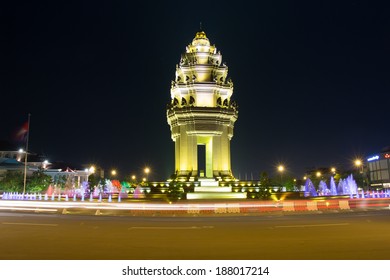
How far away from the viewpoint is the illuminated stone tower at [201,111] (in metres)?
47.6

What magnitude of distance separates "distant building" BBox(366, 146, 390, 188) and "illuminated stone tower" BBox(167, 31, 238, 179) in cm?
7396

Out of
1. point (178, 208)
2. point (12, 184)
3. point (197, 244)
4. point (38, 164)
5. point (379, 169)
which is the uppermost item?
point (38, 164)

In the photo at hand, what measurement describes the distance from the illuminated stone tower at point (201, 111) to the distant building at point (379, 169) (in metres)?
74.0

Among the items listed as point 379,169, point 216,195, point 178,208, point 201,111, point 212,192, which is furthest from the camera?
point 379,169

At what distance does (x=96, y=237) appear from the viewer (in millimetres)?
13031

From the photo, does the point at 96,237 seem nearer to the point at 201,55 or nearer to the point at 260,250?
the point at 260,250

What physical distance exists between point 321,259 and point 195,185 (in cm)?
3487

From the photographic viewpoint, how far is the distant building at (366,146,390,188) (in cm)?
10569

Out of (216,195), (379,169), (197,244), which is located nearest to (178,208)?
(197,244)

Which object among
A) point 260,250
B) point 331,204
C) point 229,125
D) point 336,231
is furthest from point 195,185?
point 260,250

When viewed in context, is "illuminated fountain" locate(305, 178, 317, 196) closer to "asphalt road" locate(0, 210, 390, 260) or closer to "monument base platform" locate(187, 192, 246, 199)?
"monument base platform" locate(187, 192, 246, 199)

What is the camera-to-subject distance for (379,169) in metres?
110

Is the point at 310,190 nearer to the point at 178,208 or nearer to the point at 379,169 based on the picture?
the point at 178,208

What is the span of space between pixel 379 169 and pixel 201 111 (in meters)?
85.7
